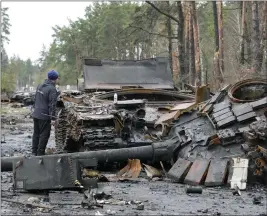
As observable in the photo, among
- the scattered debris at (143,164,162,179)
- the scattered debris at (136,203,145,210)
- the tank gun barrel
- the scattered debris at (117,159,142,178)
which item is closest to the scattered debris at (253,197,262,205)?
the scattered debris at (136,203,145,210)

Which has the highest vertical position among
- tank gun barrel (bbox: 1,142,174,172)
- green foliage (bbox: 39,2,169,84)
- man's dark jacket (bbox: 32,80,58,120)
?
green foliage (bbox: 39,2,169,84)

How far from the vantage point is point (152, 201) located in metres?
5.83

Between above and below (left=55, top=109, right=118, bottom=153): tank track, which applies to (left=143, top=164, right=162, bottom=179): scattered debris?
below

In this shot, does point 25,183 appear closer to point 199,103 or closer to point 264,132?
point 264,132

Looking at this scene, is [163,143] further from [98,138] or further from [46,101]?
[46,101]

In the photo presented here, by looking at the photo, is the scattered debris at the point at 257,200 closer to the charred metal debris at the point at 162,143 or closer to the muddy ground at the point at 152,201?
the muddy ground at the point at 152,201

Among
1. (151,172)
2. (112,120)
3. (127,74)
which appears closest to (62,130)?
(112,120)

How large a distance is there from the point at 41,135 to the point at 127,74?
5.37m

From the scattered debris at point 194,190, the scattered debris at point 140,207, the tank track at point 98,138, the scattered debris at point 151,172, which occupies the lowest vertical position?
the scattered debris at point 151,172

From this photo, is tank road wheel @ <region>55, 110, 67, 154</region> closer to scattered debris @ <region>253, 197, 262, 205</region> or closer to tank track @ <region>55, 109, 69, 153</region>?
tank track @ <region>55, 109, 69, 153</region>

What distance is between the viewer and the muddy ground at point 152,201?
17.1ft

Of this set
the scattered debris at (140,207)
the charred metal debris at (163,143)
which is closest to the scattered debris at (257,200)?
the charred metal debris at (163,143)

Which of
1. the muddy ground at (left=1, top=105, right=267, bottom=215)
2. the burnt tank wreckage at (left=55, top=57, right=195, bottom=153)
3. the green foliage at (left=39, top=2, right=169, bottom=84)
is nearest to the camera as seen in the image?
the muddy ground at (left=1, top=105, right=267, bottom=215)

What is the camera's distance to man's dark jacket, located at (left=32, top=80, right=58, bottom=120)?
892 cm
